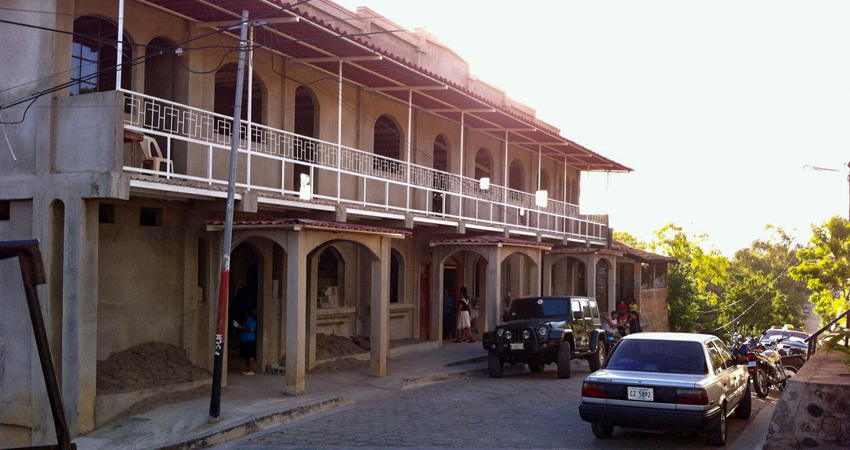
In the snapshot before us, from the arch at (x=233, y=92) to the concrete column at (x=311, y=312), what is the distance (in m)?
3.29

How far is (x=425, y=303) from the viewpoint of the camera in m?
24.7

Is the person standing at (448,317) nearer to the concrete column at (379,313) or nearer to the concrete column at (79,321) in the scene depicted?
the concrete column at (379,313)

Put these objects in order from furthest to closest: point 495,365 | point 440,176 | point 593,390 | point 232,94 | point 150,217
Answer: point 440,176
point 232,94
point 495,365
point 150,217
point 593,390

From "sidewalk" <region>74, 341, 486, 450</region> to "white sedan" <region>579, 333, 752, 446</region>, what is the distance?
4.94m

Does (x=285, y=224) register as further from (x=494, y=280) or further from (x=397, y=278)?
(x=397, y=278)

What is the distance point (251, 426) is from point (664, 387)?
5.95m

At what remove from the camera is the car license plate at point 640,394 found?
10.0 m

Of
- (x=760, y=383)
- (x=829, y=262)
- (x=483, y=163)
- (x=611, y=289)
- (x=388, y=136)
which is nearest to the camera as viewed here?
(x=760, y=383)

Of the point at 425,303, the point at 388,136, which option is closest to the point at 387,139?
the point at 388,136

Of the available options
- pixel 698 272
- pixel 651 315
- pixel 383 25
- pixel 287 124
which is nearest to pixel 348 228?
pixel 287 124

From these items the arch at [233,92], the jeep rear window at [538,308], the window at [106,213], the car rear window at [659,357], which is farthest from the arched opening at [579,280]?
the window at [106,213]

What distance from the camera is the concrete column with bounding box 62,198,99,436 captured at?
475 inches

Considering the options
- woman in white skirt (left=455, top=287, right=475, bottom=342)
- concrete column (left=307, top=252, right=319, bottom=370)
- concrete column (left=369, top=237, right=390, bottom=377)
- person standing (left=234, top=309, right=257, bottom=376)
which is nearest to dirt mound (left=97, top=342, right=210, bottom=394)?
person standing (left=234, top=309, right=257, bottom=376)

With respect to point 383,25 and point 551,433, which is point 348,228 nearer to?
point 551,433
